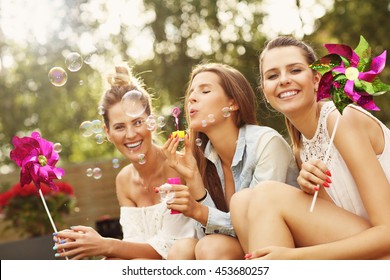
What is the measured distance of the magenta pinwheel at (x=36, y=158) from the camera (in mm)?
2717

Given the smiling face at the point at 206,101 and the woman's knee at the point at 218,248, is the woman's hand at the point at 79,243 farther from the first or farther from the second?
the smiling face at the point at 206,101

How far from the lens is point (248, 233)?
6.95 ft

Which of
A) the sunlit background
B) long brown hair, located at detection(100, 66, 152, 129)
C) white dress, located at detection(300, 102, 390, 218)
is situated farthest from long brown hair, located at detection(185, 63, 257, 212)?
the sunlit background

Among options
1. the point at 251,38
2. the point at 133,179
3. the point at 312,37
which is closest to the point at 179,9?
the point at 251,38

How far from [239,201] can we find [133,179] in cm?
94

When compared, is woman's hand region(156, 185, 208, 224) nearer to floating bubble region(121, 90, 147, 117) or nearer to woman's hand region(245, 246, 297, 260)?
woman's hand region(245, 246, 297, 260)

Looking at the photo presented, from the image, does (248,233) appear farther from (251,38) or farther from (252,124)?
(251,38)

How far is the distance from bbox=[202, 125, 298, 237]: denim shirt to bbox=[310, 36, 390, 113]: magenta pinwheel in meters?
0.35

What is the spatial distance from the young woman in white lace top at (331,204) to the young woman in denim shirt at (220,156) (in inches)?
8.5

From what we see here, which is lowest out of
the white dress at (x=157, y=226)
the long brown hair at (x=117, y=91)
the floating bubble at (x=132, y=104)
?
the white dress at (x=157, y=226)

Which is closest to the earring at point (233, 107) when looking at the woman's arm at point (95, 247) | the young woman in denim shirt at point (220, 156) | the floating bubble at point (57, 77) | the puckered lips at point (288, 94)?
the young woman in denim shirt at point (220, 156)

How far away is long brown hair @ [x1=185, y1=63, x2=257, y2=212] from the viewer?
107 inches

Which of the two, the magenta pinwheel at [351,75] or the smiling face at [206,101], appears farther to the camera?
the smiling face at [206,101]
